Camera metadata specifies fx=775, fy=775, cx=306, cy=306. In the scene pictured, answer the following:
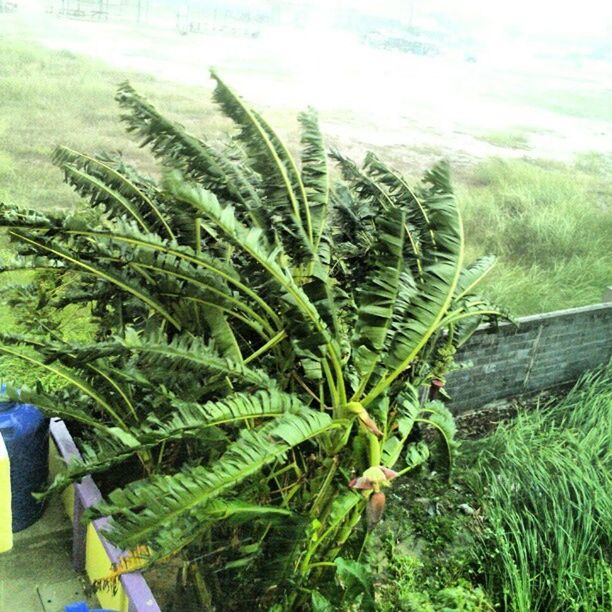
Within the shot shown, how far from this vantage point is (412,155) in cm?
505

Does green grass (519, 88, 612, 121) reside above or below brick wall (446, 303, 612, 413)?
above

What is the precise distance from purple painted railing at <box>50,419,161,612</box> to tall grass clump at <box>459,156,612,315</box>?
309 centimetres

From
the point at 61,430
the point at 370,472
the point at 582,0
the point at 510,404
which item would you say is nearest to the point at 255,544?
the point at 370,472

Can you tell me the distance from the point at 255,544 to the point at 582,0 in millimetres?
5383

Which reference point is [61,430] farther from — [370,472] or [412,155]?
[412,155]

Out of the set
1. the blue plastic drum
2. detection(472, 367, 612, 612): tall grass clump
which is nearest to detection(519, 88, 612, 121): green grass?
detection(472, 367, 612, 612): tall grass clump

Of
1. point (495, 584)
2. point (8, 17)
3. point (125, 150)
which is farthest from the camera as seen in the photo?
point (125, 150)

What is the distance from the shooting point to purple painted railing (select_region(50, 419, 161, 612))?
87.4 inches

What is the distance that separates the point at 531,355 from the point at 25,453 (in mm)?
2965

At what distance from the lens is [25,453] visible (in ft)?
8.80

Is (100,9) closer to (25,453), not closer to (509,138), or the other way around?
(25,453)

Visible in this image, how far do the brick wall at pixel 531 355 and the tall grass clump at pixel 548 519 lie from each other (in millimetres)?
644

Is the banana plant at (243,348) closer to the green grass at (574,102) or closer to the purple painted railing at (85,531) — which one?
the purple painted railing at (85,531)

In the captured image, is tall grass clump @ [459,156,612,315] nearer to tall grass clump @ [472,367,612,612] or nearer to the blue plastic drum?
tall grass clump @ [472,367,612,612]
